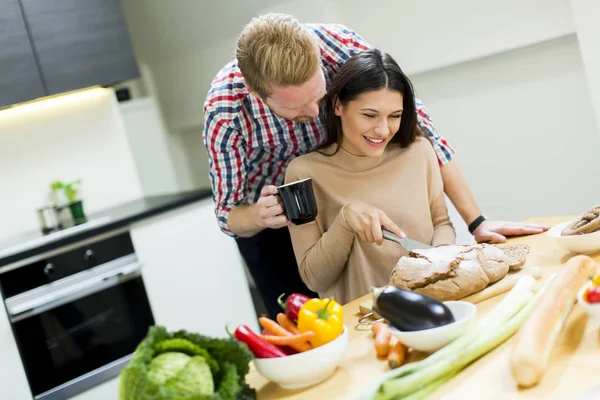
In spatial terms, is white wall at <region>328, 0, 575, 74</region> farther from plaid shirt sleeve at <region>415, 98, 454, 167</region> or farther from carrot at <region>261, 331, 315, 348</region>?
carrot at <region>261, 331, 315, 348</region>

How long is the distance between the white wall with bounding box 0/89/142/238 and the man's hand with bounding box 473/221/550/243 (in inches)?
103

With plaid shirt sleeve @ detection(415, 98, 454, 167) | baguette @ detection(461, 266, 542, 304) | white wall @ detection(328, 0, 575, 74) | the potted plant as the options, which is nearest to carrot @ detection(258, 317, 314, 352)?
baguette @ detection(461, 266, 542, 304)

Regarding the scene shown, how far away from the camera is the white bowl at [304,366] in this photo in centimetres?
142

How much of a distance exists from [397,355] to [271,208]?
0.72 m

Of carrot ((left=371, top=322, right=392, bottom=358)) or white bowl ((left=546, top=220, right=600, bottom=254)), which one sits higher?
white bowl ((left=546, top=220, right=600, bottom=254))

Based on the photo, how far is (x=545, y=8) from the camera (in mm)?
3271

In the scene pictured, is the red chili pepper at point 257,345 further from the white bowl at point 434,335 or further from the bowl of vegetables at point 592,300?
the bowl of vegetables at point 592,300

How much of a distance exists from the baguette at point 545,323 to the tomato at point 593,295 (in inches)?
2.4

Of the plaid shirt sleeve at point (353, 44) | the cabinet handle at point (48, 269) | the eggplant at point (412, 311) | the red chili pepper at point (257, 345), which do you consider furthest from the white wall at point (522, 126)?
the red chili pepper at point (257, 345)

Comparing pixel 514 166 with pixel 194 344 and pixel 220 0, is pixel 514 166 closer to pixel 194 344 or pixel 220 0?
pixel 220 0

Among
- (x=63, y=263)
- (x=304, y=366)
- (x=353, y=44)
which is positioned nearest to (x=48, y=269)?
(x=63, y=263)

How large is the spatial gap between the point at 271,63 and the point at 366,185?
18.1 inches

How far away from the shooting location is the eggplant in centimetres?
141

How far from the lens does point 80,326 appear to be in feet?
11.3
